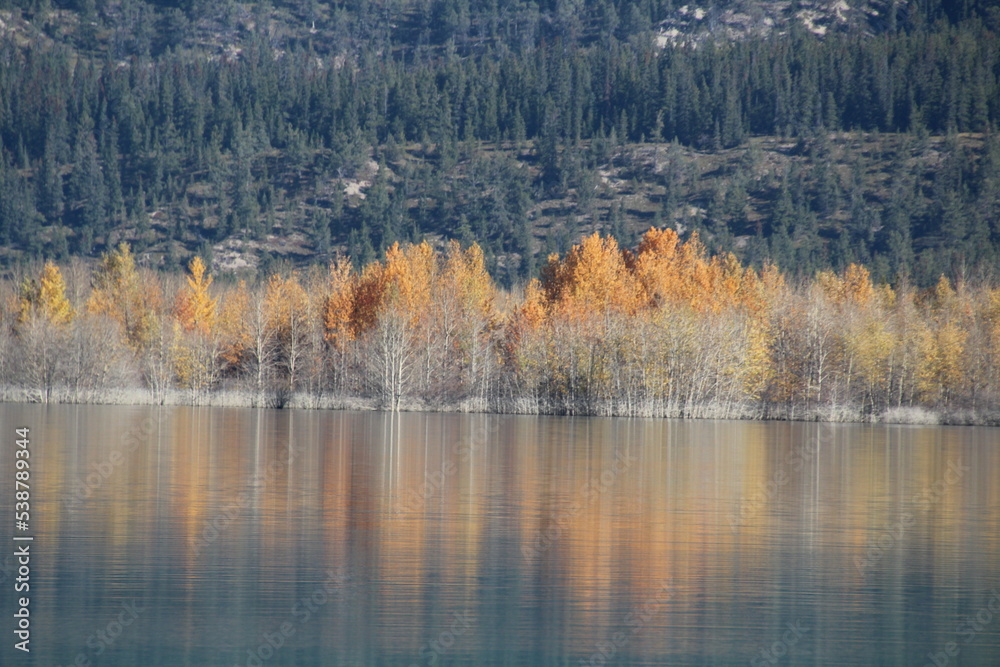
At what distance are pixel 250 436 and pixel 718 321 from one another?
3543cm

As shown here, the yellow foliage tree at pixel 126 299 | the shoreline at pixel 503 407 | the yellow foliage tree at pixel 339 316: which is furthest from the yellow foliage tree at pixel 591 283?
the yellow foliage tree at pixel 126 299

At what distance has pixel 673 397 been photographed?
71.3m

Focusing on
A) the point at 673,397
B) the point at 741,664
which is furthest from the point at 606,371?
the point at 741,664

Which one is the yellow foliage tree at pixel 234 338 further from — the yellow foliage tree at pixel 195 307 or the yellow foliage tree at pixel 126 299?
the yellow foliage tree at pixel 126 299

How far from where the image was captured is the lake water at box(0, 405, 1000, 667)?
15.7 metres

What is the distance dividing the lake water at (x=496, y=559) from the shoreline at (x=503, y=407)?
94.6 ft

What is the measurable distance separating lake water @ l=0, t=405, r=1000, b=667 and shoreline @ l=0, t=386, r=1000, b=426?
2883 cm

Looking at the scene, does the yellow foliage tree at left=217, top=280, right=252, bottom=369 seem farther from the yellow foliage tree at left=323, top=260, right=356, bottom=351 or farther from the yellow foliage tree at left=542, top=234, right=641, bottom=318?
the yellow foliage tree at left=542, top=234, right=641, bottom=318

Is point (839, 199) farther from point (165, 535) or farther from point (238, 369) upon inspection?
point (165, 535)

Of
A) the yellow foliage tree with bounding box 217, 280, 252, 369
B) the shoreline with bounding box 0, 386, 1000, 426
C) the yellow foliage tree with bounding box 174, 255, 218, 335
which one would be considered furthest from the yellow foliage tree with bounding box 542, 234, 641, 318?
the yellow foliage tree with bounding box 174, 255, 218, 335

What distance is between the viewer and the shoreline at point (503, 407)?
69250 millimetres

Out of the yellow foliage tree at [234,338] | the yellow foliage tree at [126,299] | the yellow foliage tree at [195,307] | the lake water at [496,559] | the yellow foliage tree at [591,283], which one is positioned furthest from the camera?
the yellow foliage tree at [195,307]

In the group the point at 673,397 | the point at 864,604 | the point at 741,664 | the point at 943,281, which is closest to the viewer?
the point at 741,664

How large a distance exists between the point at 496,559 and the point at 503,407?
172ft
